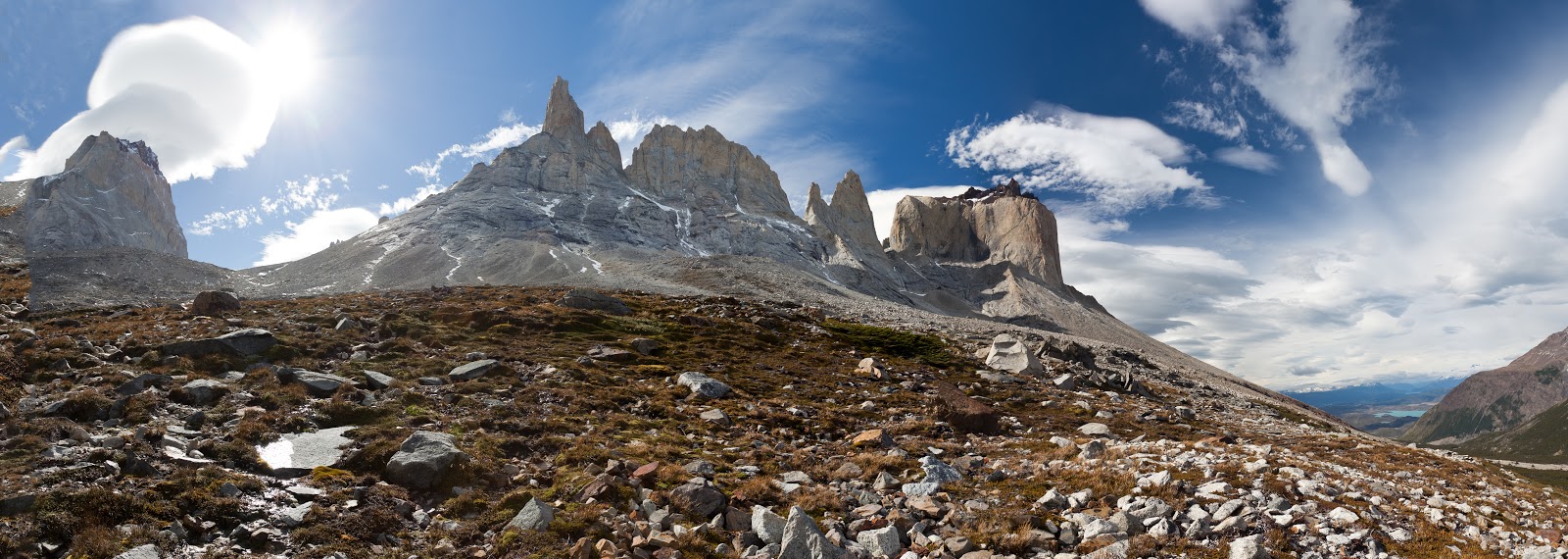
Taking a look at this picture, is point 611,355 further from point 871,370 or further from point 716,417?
point 871,370

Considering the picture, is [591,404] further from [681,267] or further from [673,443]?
[681,267]

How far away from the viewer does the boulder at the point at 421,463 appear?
568 inches

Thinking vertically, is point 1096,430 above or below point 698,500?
above

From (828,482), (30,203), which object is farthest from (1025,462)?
(30,203)

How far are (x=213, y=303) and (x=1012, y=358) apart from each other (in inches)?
1951

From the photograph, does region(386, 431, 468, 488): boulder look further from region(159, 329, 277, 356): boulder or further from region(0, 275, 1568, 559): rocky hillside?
region(159, 329, 277, 356): boulder

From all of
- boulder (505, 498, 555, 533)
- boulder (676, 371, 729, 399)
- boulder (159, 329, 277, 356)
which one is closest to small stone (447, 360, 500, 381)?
boulder (159, 329, 277, 356)

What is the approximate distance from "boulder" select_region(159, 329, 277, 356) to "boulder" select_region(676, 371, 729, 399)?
1674 centimetres

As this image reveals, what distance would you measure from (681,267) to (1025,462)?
114 meters

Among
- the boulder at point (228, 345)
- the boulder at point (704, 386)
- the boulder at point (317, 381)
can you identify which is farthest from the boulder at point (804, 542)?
the boulder at point (228, 345)

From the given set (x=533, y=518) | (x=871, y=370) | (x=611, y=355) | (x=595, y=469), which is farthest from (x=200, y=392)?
(x=871, y=370)

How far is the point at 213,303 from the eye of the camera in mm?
34094

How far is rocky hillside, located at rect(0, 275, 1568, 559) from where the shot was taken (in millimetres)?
11492

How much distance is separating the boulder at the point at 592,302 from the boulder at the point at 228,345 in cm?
2514
